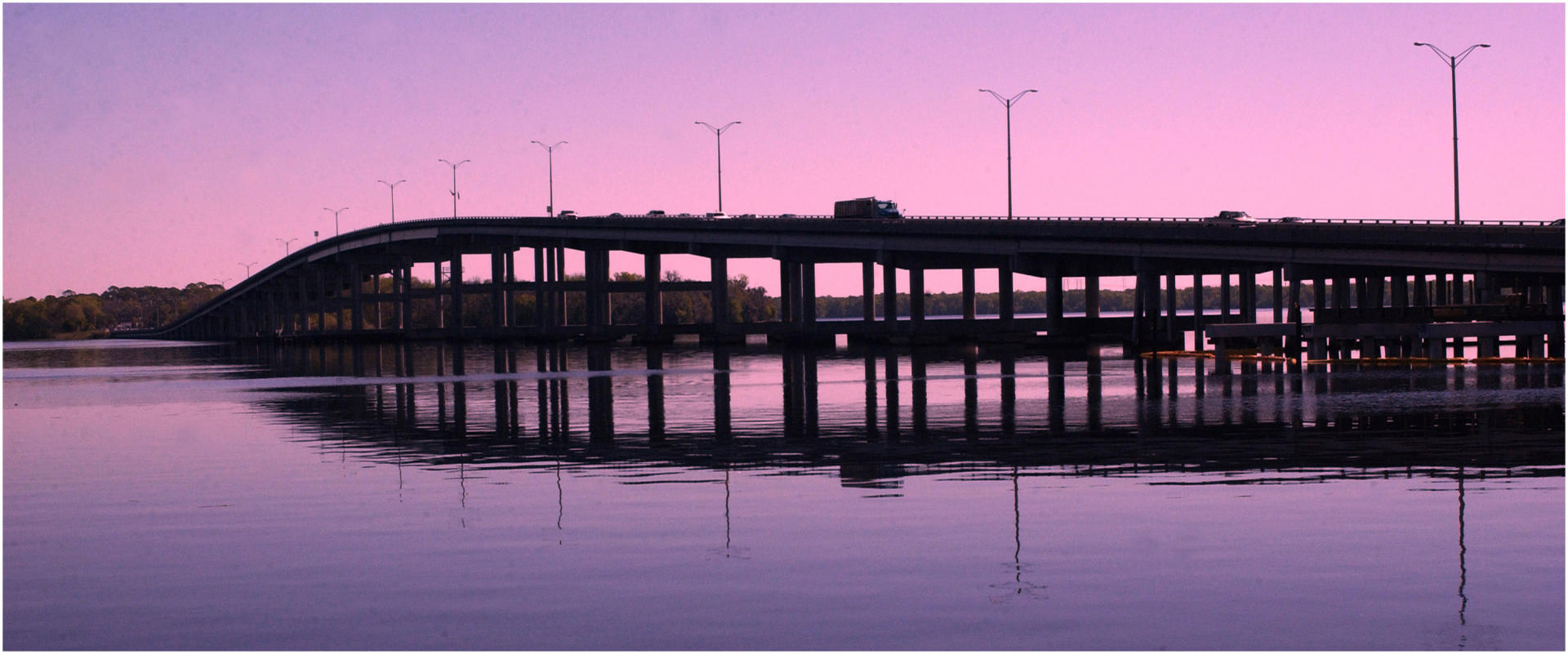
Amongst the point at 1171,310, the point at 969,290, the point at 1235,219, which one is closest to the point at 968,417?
the point at 1235,219

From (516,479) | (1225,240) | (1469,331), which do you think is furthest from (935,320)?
(516,479)

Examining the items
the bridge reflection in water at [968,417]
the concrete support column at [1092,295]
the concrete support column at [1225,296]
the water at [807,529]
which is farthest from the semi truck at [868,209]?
the water at [807,529]

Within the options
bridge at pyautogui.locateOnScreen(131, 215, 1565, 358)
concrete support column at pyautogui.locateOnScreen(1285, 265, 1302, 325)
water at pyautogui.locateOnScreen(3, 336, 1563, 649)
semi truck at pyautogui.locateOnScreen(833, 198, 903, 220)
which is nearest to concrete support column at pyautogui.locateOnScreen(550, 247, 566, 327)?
bridge at pyautogui.locateOnScreen(131, 215, 1565, 358)

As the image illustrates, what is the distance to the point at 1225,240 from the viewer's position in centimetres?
9819

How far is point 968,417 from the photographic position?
39531 millimetres

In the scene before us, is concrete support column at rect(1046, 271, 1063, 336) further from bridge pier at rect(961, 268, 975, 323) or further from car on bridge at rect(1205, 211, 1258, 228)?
bridge pier at rect(961, 268, 975, 323)

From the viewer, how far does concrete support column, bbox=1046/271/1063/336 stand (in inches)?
4375

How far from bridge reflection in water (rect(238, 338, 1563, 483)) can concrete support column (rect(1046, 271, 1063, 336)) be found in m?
35.6

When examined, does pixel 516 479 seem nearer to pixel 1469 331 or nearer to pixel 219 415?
pixel 219 415

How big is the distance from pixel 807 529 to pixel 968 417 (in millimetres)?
19974

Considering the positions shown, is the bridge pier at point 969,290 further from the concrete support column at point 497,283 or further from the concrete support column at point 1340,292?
the concrete support column at point 497,283

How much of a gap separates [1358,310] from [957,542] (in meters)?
65.1

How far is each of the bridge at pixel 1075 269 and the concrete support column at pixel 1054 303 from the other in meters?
0.14

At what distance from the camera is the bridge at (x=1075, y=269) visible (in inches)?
2938
